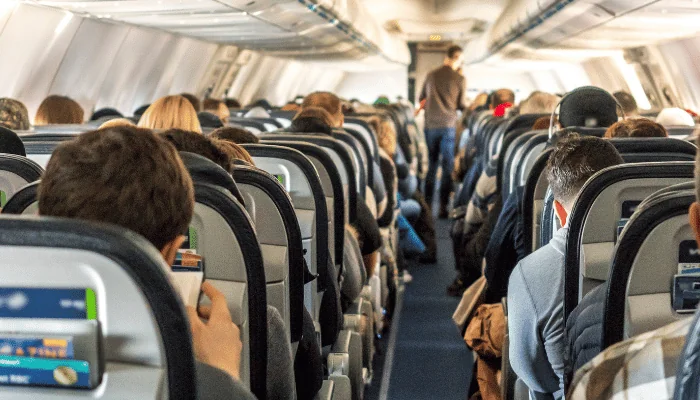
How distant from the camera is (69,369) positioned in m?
1.32

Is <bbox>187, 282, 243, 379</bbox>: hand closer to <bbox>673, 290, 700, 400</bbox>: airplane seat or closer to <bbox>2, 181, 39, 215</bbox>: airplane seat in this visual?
<bbox>2, 181, 39, 215</bbox>: airplane seat

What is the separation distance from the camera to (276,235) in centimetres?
293

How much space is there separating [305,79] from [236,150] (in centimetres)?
2605

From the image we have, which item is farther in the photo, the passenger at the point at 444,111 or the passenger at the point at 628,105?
the passenger at the point at 444,111

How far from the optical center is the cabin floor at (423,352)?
225 inches

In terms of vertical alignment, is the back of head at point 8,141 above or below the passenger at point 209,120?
above

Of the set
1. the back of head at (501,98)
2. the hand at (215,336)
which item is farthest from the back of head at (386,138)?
the hand at (215,336)

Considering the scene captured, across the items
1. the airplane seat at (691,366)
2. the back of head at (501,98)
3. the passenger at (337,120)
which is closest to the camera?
the airplane seat at (691,366)

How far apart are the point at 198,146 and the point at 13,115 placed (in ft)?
11.5

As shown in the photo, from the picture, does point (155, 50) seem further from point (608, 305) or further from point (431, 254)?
point (608, 305)

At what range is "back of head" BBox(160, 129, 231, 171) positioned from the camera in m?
2.60

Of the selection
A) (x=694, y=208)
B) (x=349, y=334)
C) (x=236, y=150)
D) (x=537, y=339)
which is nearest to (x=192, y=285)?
(x=694, y=208)

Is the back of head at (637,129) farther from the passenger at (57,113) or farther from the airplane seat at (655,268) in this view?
the passenger at (57,113)

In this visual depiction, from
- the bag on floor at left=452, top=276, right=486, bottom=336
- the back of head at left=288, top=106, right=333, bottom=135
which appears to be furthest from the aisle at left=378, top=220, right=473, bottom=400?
the back of head at left=288, top=106, right=333, bottom=135
